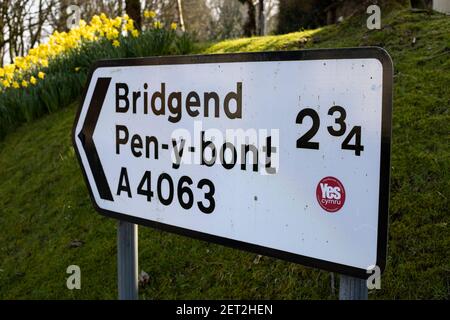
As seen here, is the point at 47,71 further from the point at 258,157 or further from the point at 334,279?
the point at 258,157

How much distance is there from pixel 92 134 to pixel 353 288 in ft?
3.81

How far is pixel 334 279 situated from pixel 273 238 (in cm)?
135

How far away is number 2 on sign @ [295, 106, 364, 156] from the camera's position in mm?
1273

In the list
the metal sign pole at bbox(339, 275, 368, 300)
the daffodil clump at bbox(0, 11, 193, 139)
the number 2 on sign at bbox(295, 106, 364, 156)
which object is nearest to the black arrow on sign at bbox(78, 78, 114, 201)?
the number 2 on sign at bbox(295, 106, 364, 156)

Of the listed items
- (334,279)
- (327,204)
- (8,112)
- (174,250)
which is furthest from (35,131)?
(327,204)

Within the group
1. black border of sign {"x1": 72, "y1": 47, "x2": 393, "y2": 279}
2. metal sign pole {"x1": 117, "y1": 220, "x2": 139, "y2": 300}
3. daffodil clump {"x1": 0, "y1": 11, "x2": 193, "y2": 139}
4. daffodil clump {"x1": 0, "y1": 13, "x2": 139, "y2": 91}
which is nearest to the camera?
black border of sign {"x1": 72, "y1": 47, "x2": 393, "y2": 279}

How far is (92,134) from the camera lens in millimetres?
1971

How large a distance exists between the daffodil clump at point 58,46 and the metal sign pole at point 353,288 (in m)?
A: 6.15

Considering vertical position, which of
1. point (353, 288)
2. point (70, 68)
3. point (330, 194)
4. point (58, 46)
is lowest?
point (353, 288)

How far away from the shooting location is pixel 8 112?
7.12 m

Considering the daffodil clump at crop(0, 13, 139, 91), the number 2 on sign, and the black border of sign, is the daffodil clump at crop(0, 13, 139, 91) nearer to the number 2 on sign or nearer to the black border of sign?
the black border of sign

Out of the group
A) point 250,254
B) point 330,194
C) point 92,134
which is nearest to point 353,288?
point 330,194

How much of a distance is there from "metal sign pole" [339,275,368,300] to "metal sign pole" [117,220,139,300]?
0.87m

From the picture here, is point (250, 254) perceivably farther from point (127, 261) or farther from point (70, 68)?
point (70, 68)
